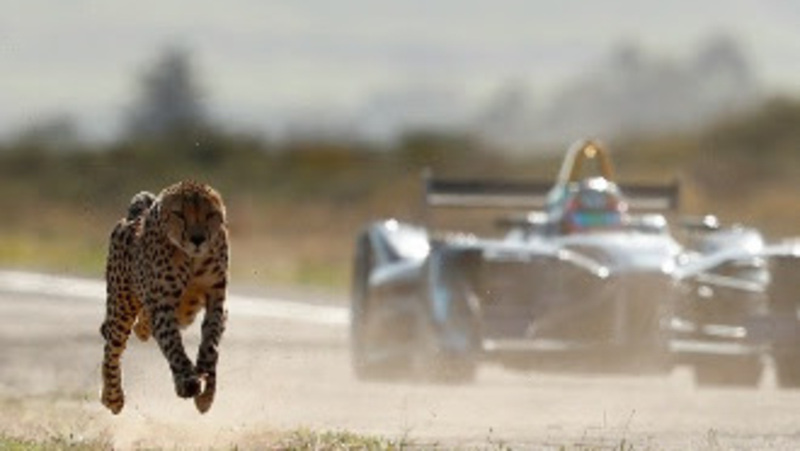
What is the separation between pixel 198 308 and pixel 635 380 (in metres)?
8.55

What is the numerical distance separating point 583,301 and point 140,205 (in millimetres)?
6427

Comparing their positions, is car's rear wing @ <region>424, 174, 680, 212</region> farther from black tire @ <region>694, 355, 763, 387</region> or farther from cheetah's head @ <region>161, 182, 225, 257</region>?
cheetah's head @ <region>161, 182, 225, 257</region>

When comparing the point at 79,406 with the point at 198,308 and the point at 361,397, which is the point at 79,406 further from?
the point at 198,308

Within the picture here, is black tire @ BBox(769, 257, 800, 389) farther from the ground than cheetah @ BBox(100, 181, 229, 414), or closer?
farther from the ground

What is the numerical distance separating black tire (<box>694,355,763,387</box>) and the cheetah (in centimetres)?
723

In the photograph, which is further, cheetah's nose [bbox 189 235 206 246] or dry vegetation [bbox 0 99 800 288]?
dry vegetation [bbox 0 99 800 288]

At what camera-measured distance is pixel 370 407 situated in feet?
69.1

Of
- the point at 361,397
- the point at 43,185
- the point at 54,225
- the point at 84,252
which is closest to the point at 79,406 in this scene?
the point at 361,397

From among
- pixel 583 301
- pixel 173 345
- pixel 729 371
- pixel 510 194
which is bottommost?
pixel 173 345

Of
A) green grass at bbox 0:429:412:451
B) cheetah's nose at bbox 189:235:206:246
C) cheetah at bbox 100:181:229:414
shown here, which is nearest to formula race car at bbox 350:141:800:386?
green grass at bbox 0:429:412:451

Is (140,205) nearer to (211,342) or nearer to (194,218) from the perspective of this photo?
(194,218)

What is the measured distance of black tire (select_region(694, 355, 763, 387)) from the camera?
2241 cm

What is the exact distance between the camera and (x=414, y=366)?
2288cm

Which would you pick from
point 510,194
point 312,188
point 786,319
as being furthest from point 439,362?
point 312,188
